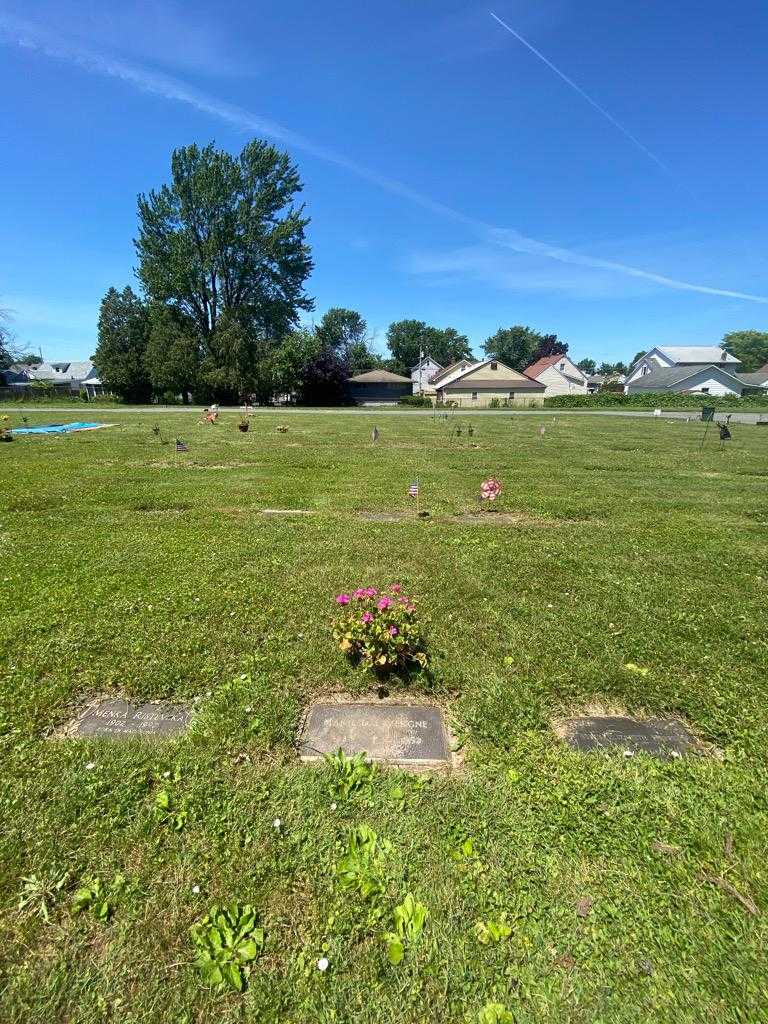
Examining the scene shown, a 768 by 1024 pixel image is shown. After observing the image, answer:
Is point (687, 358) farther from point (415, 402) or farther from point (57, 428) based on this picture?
point (57, 428)

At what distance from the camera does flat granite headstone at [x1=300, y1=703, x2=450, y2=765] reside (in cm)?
240

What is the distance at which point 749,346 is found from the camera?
98125 millimetres

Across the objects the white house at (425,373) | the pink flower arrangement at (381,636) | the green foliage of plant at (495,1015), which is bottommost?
the green foliage of plant at (495,1015)

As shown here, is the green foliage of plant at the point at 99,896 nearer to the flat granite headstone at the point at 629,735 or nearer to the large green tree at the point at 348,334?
the flat granite headstone at the point at 629,735

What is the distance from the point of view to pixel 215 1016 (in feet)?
4.56

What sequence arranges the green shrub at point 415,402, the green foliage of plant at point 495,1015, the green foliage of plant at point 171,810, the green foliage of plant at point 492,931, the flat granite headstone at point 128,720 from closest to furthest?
the green foliage of plant at point 495,1015 < the green foliage of plant at point 492,931 < the green foliage of plant at point 171,810 < the flat granite headstone at point 128,720 < the green shrub at point 415,402

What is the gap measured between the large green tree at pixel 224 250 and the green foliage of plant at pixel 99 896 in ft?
128

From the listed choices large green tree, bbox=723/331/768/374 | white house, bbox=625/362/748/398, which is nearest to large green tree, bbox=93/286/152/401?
white house, bbox=625/362/748/398

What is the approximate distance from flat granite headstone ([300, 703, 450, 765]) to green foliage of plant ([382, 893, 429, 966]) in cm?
69

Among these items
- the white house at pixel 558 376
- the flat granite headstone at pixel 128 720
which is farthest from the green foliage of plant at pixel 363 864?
the white house at pixel 558 376

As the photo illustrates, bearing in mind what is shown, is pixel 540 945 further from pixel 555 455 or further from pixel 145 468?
pixel 555 455

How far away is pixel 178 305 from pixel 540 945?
151ft

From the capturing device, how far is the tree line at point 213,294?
3694 centimetres

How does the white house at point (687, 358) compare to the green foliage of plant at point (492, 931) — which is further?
the white house at point (687, 358)
